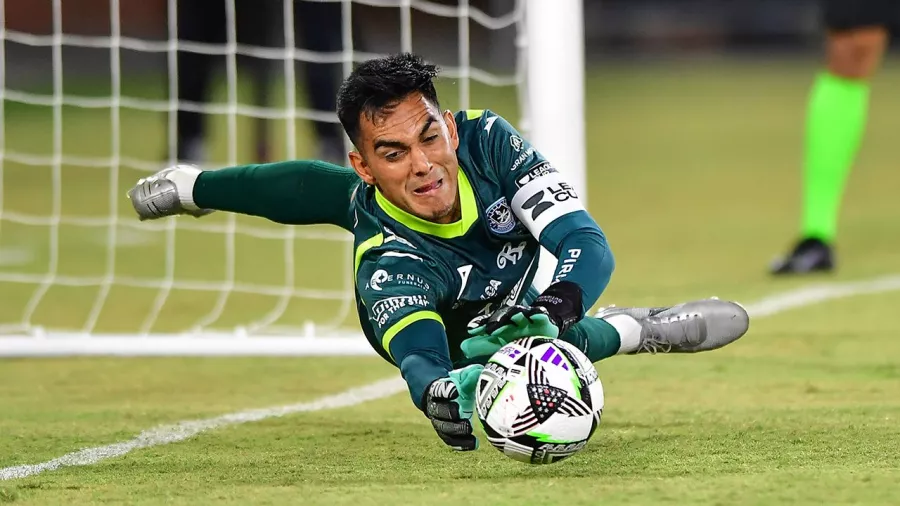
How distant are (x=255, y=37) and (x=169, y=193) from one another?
3.49 meters

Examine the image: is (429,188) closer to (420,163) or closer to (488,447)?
(420,163)

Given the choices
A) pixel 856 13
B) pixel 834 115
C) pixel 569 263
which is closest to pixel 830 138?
pixel 834 115

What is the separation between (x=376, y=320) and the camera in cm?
339

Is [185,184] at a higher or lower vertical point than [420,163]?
lower

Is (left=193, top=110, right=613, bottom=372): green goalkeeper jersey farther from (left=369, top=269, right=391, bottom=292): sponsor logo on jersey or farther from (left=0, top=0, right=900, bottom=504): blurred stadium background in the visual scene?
(left=0, top=0, right=900, bottom=504): blurred stadium background

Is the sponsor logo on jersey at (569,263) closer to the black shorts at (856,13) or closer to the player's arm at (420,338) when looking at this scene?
the player's arm at (420,338)

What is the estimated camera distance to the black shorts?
599cm

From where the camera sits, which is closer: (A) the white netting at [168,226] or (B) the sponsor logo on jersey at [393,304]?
(B) the sponsor logo on jersey at [393,304]

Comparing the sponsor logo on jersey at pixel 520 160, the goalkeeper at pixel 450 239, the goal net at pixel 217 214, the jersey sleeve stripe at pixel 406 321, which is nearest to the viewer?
the goalkeeper at pixel 450 239

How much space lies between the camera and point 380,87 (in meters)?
3.32

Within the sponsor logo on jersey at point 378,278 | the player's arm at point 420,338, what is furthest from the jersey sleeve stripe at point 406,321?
the sponsor logo on jersey at point 378,278

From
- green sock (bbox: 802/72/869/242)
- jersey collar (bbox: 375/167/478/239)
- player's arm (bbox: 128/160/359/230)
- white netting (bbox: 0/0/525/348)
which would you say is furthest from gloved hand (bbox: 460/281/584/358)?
green sock (bbox: 802/72/869/242)

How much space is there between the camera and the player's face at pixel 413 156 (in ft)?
10.9

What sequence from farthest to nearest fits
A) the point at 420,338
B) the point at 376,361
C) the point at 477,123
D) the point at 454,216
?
the point at 376,361, the point at 477,123, the point at 454,216, the point at 420,338
